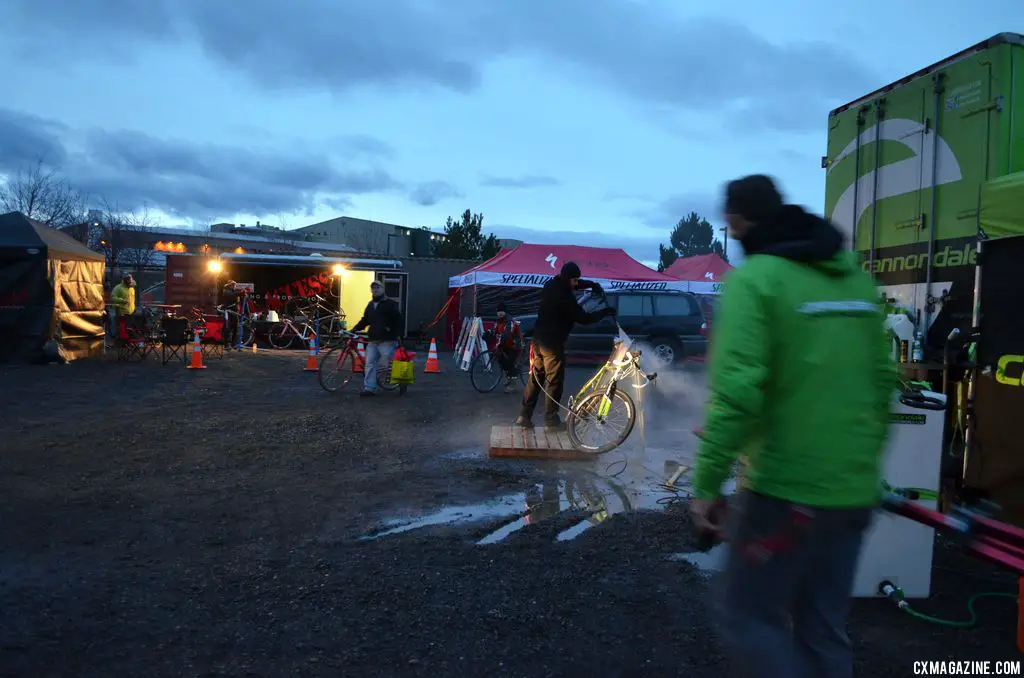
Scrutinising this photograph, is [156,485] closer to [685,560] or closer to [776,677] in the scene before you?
[685,560]

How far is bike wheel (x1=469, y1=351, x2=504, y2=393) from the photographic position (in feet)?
41.9

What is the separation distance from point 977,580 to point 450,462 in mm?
4407

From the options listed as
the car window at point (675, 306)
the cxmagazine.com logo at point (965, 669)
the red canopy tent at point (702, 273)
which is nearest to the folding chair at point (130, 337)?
the car window at point (675, 306)

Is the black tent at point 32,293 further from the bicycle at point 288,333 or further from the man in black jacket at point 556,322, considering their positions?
the man in black jacket at point 556,322

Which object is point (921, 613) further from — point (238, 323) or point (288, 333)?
point (238, 323)

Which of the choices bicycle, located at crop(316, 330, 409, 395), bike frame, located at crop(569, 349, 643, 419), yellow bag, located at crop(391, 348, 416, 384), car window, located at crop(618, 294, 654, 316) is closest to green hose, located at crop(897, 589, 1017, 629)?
bike frame, located at crop(569, 349, 643, 419)

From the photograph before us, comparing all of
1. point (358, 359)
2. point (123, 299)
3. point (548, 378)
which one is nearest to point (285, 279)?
point (123, 299)

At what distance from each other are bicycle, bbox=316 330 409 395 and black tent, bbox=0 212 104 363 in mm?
7003

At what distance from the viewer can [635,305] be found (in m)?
17.4

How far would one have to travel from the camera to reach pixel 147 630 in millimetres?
3447

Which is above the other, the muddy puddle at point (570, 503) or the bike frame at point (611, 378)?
the bike frame at point (611, 378)

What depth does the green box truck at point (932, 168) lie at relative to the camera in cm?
565

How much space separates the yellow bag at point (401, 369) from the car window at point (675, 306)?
7.68 metres

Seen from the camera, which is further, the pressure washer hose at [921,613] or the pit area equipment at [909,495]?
the pit area equipment at [909,495]
